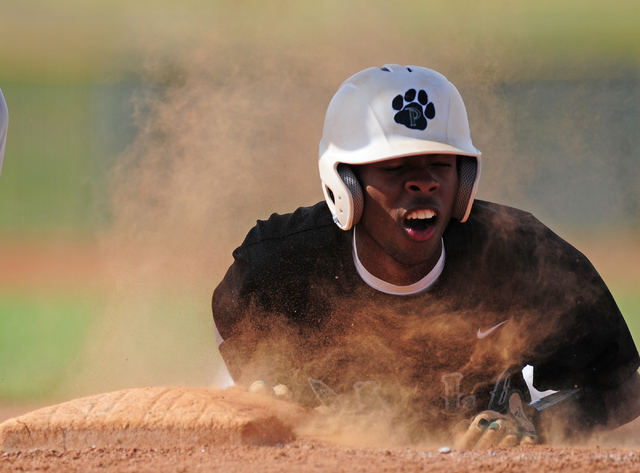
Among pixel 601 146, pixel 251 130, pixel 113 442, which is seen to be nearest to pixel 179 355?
pixel 251 130

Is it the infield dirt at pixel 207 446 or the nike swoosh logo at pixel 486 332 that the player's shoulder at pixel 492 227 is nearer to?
the nike swoosh logo at pixel 486 332

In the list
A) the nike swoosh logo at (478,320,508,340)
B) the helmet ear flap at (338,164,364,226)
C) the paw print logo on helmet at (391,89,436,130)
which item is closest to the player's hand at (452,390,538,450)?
the nike swoosh logo at (478,320,508,340)

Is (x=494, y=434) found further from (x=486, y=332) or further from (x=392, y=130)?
(x=392, y=130)

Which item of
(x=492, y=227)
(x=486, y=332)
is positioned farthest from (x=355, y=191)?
(x=486, y=332)

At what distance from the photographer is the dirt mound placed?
3377 millimetres

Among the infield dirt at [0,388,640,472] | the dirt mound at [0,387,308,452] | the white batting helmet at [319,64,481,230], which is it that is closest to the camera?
the infield dirt at [0,388,640,472]

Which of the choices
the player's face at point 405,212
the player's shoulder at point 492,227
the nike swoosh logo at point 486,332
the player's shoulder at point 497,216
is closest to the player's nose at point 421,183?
the player's face at point 405,212

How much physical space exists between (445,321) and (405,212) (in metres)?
0.77

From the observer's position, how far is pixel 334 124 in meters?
4.41

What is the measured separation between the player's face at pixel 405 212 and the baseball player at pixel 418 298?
0.01 meters

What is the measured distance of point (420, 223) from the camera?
401cm

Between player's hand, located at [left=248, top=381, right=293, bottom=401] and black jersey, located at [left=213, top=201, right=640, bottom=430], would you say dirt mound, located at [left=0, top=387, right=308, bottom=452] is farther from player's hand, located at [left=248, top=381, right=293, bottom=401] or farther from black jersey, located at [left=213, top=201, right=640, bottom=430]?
black jersey, located at [left=213, top=201, right=640, bottom=430]

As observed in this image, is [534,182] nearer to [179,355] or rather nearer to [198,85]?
[198,85]

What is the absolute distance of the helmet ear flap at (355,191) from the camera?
4.06 meters
